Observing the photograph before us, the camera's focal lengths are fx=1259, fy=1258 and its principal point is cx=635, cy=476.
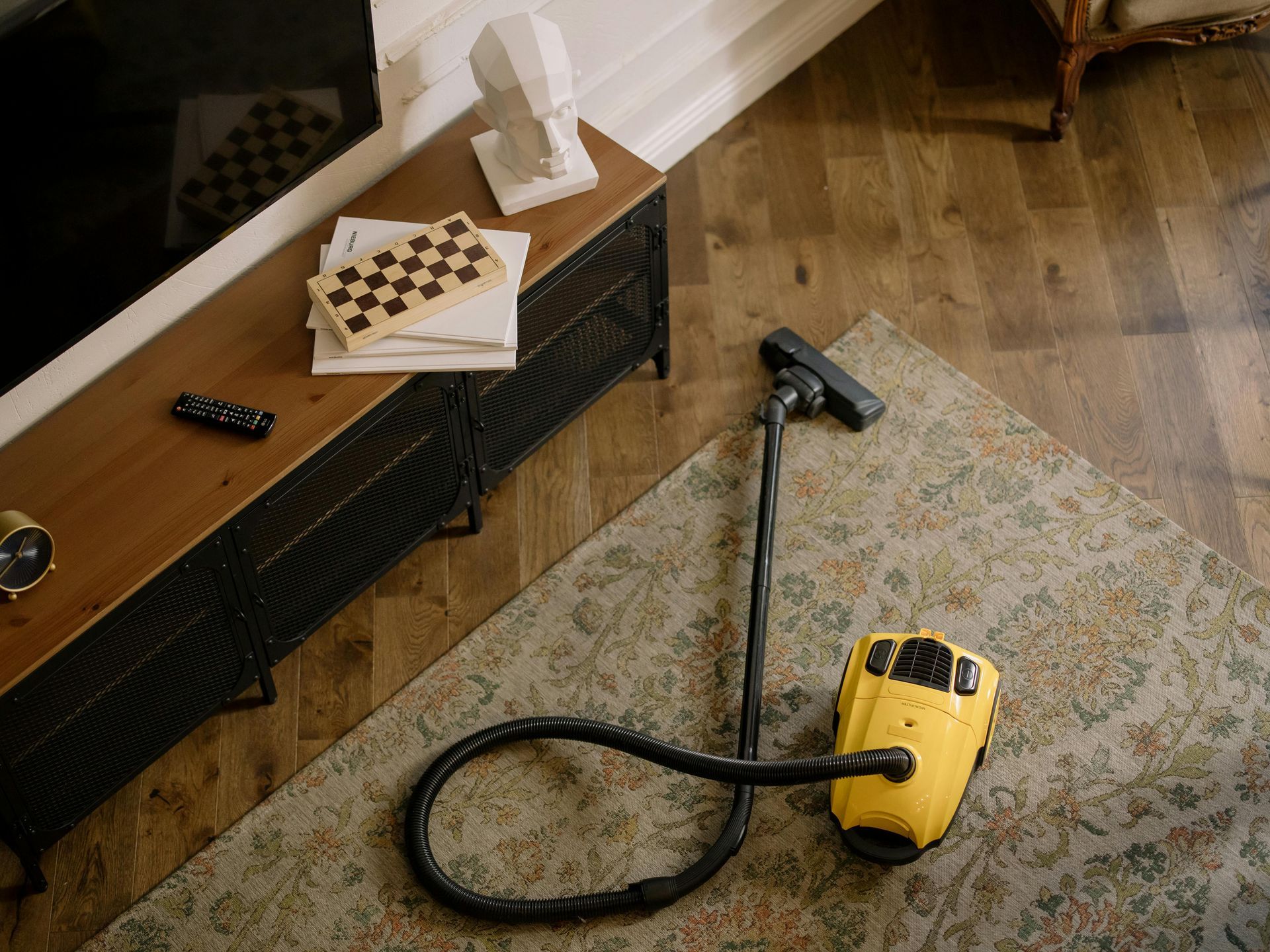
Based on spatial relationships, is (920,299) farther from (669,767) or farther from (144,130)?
(144,130)

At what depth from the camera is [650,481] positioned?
253 cm

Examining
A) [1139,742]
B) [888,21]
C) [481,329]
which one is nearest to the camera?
[481,329]

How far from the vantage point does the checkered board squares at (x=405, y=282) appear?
200 centimetres

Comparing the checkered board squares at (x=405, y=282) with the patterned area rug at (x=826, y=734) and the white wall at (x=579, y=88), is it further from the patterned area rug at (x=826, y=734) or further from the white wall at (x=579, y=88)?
the patterned area rug at (x=826, y=734)

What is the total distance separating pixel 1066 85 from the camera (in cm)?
289

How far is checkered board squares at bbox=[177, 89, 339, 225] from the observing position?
187cm

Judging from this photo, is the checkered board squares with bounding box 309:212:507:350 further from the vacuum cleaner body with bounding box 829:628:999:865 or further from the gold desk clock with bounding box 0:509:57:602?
the vacuum cleaner body with bounding box 829:628:999:865

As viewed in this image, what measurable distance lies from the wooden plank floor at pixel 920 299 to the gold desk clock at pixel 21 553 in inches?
22.2

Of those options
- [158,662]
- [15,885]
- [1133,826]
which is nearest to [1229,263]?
[1133,826]

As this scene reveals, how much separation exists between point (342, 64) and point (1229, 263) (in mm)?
1973

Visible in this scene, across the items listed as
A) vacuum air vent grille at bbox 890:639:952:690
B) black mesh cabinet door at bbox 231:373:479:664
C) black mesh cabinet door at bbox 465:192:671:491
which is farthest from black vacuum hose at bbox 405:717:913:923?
black mesh cabinet door at bbox 465:192:671:491

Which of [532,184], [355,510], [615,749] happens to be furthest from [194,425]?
[615,749]

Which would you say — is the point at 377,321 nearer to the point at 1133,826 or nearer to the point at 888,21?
the point at 1133,826

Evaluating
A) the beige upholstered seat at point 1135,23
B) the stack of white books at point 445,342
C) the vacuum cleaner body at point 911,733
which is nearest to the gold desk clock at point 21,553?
the stack of white books at point 445,342
